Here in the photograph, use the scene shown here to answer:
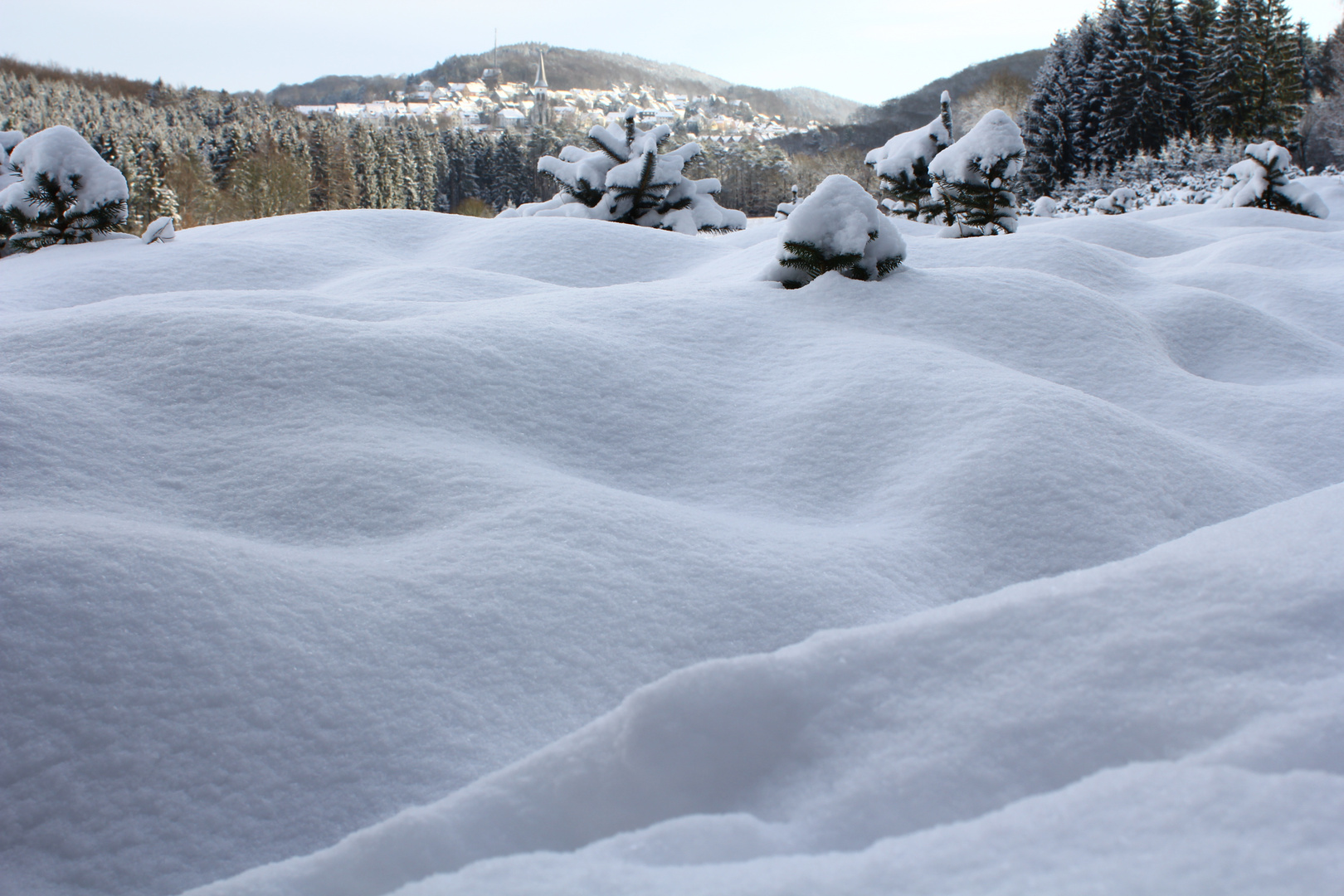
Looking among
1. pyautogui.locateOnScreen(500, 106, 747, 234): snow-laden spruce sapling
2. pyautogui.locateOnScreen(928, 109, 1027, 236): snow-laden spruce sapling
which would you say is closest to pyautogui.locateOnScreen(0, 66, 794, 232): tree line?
pyautogui.locateOnScreen(500, 106, 747, 234): snow-laden spruce sapling

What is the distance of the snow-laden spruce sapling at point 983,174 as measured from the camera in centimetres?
746

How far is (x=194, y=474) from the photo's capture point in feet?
9.00

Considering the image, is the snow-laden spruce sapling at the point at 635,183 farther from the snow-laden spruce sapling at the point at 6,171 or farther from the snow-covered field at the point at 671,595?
the snow-covered field at the point at 671,595

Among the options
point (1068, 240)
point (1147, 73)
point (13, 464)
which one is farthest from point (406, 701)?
point (1147, 73)

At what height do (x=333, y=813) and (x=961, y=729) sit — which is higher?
(x=961, y=729)

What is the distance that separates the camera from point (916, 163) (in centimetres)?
923

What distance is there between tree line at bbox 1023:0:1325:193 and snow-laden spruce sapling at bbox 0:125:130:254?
31.3m

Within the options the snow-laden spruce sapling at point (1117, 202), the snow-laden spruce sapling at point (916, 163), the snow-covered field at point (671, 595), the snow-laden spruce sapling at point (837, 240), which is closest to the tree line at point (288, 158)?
the snow-laden spruce sapling at point (916, 163)

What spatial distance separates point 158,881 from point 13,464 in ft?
5.85

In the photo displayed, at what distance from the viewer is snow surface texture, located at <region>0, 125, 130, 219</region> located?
764cm

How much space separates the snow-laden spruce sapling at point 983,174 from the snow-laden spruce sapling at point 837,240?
3214 millimetres

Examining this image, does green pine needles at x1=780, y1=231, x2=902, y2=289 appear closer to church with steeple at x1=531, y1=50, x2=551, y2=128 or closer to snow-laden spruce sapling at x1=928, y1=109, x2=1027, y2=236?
snow-laden spruce sapling at x1=928, y1=109, x2=1027, y2=236

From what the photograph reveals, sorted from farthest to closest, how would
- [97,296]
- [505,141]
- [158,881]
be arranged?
[505,141] < [97,296] < [158,881]

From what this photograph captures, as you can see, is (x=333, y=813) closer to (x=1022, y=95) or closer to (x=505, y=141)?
(x=1022, y=95)
